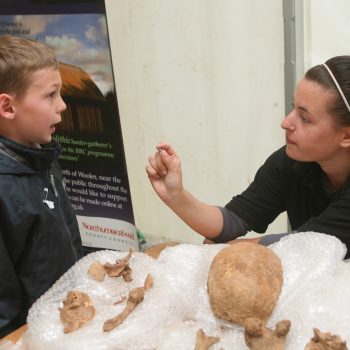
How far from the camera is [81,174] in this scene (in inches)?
88.5

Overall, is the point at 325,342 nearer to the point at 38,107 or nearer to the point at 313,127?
the point at 313,127

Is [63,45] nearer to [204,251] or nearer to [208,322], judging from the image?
[204,251]

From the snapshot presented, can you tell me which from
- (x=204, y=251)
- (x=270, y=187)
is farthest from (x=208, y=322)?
(x=270, y=187)

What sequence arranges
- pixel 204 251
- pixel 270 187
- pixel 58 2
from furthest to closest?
Result: pixel 58 2 < pixel 270 187 < pixel 204 251

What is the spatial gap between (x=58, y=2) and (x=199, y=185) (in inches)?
42.5

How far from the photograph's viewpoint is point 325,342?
91 centimetres

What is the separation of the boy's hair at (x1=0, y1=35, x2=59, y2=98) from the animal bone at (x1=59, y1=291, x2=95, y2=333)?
21.8 inches

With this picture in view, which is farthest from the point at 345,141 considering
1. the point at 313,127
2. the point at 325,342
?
the point at 325,342

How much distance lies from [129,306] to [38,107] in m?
0.59

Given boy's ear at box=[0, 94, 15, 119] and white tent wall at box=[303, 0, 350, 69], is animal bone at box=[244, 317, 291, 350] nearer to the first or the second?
boy's ear at box=[0, 94, 15, 119]

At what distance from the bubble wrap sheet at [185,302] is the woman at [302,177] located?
18 cm

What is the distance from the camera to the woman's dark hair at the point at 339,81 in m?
1.26

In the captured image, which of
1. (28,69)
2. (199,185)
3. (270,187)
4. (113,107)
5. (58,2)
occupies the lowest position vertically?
(199,185)

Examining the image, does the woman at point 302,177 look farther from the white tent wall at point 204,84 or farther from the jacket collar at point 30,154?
the white tent wall at point 204,84
